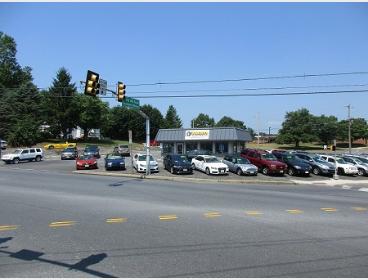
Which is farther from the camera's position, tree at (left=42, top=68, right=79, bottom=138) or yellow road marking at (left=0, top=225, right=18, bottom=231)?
tree at (left=42, top=68, right=79, bottom=138)

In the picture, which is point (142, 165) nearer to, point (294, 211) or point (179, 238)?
point (294, 211)

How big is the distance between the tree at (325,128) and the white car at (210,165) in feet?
291

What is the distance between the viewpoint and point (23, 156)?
1939 inches

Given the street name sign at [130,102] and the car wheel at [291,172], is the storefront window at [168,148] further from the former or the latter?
the street name sign at [130,102]

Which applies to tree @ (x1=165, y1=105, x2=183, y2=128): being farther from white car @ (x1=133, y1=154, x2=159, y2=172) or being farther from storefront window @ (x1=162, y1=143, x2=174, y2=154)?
white car @ (x1=133, y1=154, x2=159, y2=172)

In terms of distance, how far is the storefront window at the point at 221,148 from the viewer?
181 ft

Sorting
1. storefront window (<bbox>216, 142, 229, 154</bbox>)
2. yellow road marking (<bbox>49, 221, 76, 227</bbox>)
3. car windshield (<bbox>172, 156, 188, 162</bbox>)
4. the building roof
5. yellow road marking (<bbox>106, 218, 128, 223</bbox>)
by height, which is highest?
the building roof

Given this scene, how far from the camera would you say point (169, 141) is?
57781mm

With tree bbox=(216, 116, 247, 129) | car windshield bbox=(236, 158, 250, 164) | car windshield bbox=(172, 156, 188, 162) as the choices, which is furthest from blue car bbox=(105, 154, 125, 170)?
tree bbox=(216, 116, 247, 129)

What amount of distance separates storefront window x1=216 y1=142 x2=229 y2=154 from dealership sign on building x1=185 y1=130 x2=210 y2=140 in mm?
1897

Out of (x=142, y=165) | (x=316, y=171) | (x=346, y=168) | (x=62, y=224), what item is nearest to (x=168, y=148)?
(x=142, y=165)

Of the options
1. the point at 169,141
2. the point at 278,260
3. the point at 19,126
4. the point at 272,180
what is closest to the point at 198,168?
the point at 272,180

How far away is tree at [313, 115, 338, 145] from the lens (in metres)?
121

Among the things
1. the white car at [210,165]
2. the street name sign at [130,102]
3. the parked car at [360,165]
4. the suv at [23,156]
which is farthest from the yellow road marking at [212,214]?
the suv at [23,156]
